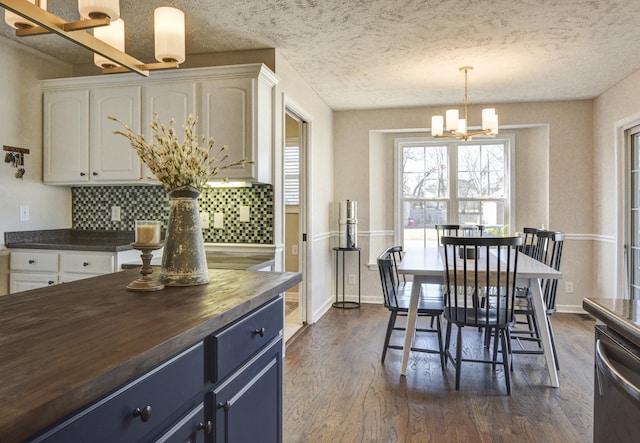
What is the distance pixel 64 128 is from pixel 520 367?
391 centimetres

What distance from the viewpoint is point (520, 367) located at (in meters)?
3.21

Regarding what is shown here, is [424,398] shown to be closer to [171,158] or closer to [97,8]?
[171,158]

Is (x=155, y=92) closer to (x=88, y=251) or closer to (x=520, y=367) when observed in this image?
(x=88, y=251)

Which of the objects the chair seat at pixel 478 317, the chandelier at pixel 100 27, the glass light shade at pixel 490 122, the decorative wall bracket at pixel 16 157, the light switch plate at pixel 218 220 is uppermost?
the glass light shade at pixel 490 122

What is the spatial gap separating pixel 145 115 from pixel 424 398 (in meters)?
2.78

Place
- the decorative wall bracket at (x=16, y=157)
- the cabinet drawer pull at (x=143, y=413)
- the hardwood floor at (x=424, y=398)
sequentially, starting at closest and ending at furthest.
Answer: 1. the cabinet drawer pull at (x=143, y=413)
2. the hardwood floor at (x=424, y=398)
3. the decorative wall bracket at (x=16, y=157)

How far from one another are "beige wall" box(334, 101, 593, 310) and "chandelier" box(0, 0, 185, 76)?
3.78 metres

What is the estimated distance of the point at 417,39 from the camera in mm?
3195

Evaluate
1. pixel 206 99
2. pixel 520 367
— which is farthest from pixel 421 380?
pixel 206 99

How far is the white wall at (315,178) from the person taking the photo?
352 centimetres

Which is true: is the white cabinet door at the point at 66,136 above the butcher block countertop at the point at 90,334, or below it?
above

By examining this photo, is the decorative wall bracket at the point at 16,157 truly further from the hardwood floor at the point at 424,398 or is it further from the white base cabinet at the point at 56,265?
the hardwood floor at the point at 424,398

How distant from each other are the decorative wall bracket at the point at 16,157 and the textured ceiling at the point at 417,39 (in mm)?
808

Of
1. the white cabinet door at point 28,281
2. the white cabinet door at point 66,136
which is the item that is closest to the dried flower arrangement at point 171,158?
the white cabinet door at point 28,281
